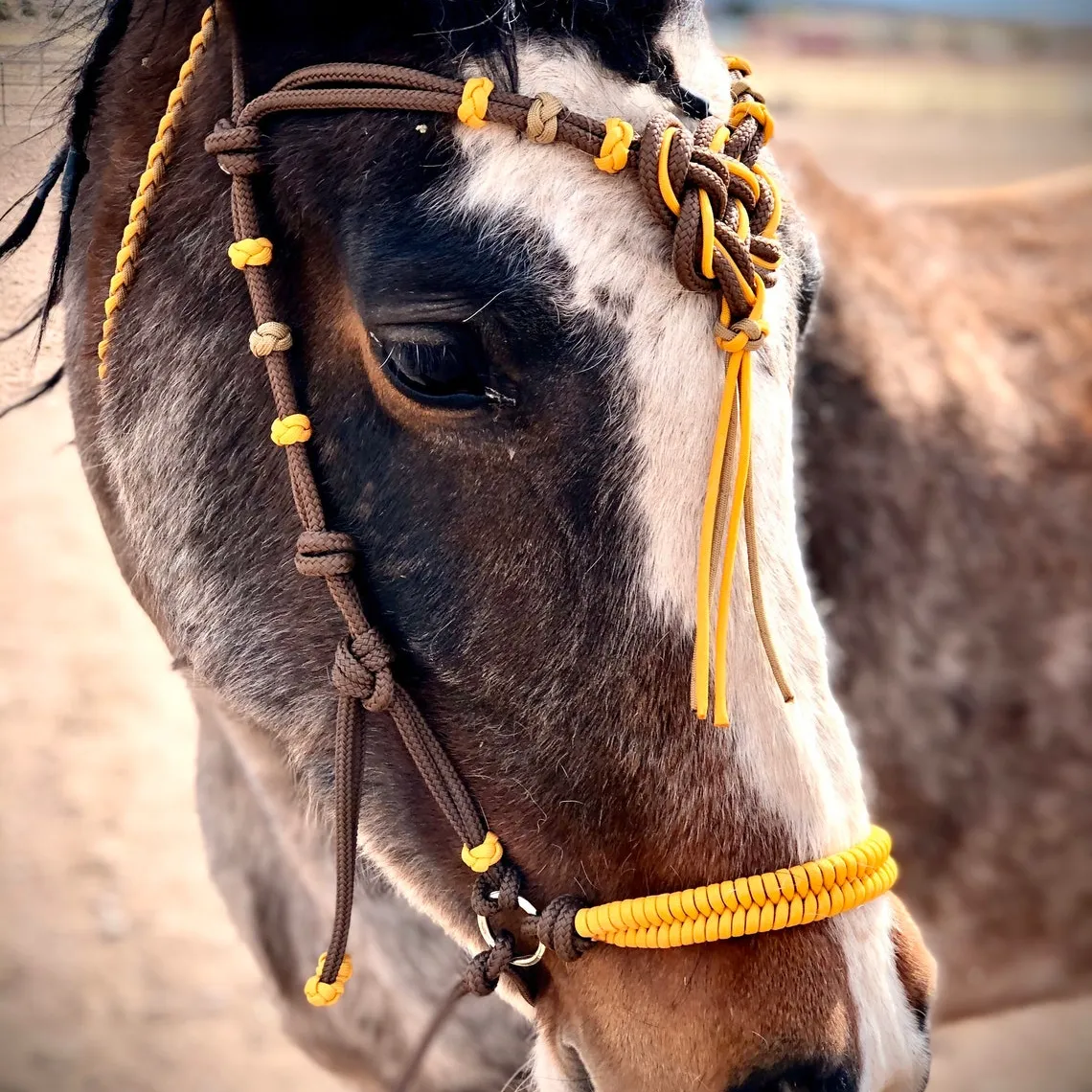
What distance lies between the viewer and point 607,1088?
1302 millimetres

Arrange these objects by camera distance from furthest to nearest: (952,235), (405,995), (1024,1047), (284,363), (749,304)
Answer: (1024,1047)
(952,235)
(405,995)
(284,363)
(749,304)

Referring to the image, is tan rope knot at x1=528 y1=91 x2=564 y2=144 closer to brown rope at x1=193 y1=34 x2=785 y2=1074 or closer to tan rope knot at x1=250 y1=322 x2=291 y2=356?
brown rope at x1=193 y1=34 x2=785 y2=1074

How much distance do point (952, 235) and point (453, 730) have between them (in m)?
2.66

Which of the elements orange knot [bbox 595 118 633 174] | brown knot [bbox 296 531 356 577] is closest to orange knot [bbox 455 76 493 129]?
orange knot [bbox 595 118 633 174]

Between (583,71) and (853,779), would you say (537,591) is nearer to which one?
(853,779)

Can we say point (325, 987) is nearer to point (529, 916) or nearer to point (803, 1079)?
point (529, 916)

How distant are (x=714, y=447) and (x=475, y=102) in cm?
46

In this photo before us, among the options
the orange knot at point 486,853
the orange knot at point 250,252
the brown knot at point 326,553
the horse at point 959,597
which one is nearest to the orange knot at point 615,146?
the orange knot at point 250,252

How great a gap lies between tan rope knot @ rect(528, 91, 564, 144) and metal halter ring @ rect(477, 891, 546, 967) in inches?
35.5

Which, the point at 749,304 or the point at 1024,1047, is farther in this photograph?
the point at 1024,1047

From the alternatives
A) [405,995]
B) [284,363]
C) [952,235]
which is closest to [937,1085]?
[405,995]

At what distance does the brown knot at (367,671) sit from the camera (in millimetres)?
1273

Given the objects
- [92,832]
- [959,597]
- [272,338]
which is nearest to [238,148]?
[272,338]

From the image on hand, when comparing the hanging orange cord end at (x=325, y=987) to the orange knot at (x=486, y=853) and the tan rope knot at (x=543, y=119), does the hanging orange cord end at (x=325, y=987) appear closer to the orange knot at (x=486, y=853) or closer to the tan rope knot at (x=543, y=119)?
the orange knot at (x=486, y=853)
